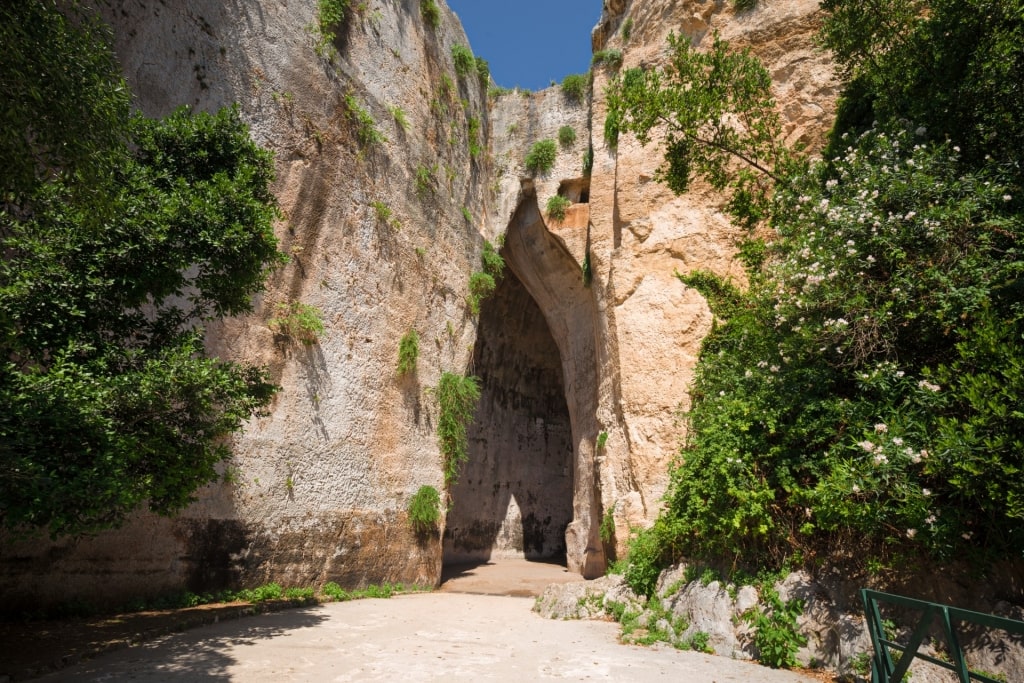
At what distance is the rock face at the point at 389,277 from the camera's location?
28.6 feet

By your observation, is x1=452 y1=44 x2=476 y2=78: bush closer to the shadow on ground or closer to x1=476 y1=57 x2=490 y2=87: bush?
x1=476 y1=57 x2=490 y2=87: bush

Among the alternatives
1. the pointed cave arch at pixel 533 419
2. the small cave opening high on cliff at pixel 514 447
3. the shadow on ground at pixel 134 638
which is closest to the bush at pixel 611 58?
the pointed cave arch at pixel 533 419

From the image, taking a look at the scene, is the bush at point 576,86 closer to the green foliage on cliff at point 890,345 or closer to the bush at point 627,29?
the bush at point 627,29

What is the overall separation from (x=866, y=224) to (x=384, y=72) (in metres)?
10.9

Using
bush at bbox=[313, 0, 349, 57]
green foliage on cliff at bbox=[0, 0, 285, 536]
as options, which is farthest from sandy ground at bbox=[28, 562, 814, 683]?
bush at bbox=[313, 0, 349, 57]

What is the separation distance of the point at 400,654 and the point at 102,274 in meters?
4.80

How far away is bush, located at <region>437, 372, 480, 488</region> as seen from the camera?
13398 mm

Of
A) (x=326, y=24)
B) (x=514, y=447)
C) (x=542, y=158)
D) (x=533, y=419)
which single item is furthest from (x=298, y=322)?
(x=533, y=419)

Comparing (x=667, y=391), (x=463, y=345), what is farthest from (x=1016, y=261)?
(x=463, y=345)

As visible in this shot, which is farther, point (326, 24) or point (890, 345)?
point (326, 24)

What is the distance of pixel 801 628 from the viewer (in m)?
5.77

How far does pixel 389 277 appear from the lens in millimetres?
12367

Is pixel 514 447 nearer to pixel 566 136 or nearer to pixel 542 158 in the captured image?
pixel 542 158

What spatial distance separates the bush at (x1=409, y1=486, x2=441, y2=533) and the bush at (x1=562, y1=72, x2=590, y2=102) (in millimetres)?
13744
